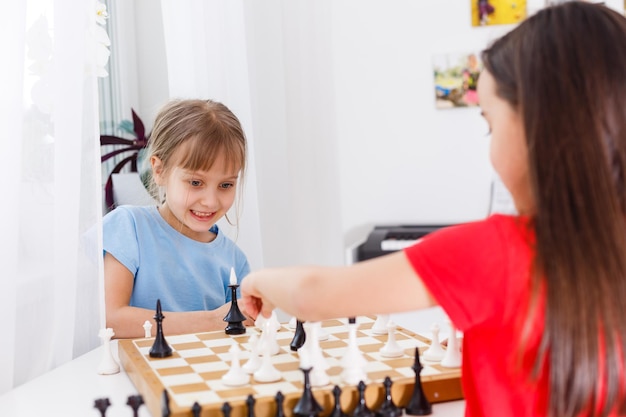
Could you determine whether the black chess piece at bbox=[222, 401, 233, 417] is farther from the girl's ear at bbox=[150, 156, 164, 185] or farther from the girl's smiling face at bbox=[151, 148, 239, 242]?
the girl's ear at bbox=[150, 156, 164, 185]

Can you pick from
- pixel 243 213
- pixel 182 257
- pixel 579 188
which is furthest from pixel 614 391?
pixel 243 213

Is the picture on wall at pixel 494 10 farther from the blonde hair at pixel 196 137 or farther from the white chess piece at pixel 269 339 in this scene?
the white chess piece at pixel 269 339

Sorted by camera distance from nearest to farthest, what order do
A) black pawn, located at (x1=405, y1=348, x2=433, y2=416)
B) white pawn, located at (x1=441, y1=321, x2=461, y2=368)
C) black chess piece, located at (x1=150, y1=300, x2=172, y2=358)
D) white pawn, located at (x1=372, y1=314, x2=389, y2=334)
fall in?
black pawn, located at (x1=405, y1=348, x2=433, y2=416)
white pawn, located at (x1=441, y1=321, x2=461, y2=368)
black chess piece, located at (x1=150, y1=300, x2=172, y2=358)
white pawn, located at (x1=372, y1=314, x2=389, y2=334)

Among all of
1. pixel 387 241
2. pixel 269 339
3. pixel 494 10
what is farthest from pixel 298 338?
pixel 494 10

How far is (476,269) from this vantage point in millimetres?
928

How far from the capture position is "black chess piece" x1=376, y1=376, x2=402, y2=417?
A: 1.13m

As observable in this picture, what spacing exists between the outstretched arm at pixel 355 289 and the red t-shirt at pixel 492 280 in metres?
0.02

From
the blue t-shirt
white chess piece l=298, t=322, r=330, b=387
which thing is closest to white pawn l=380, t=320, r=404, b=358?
white chess piece l=298, t=322, r=330, b=387

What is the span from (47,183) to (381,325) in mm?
706

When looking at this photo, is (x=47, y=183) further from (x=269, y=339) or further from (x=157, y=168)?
(x=157, y=168)

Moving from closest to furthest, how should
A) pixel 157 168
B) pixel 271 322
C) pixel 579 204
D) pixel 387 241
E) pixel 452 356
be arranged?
pixel 579 204, pixel 452 356, pixel 271 322, pixel 157 168, pixel 387 241

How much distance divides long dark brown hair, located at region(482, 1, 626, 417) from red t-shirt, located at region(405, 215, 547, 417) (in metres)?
0.02

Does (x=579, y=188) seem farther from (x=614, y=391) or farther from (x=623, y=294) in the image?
(x=614, y=391)

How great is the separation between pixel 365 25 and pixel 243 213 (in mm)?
1888
